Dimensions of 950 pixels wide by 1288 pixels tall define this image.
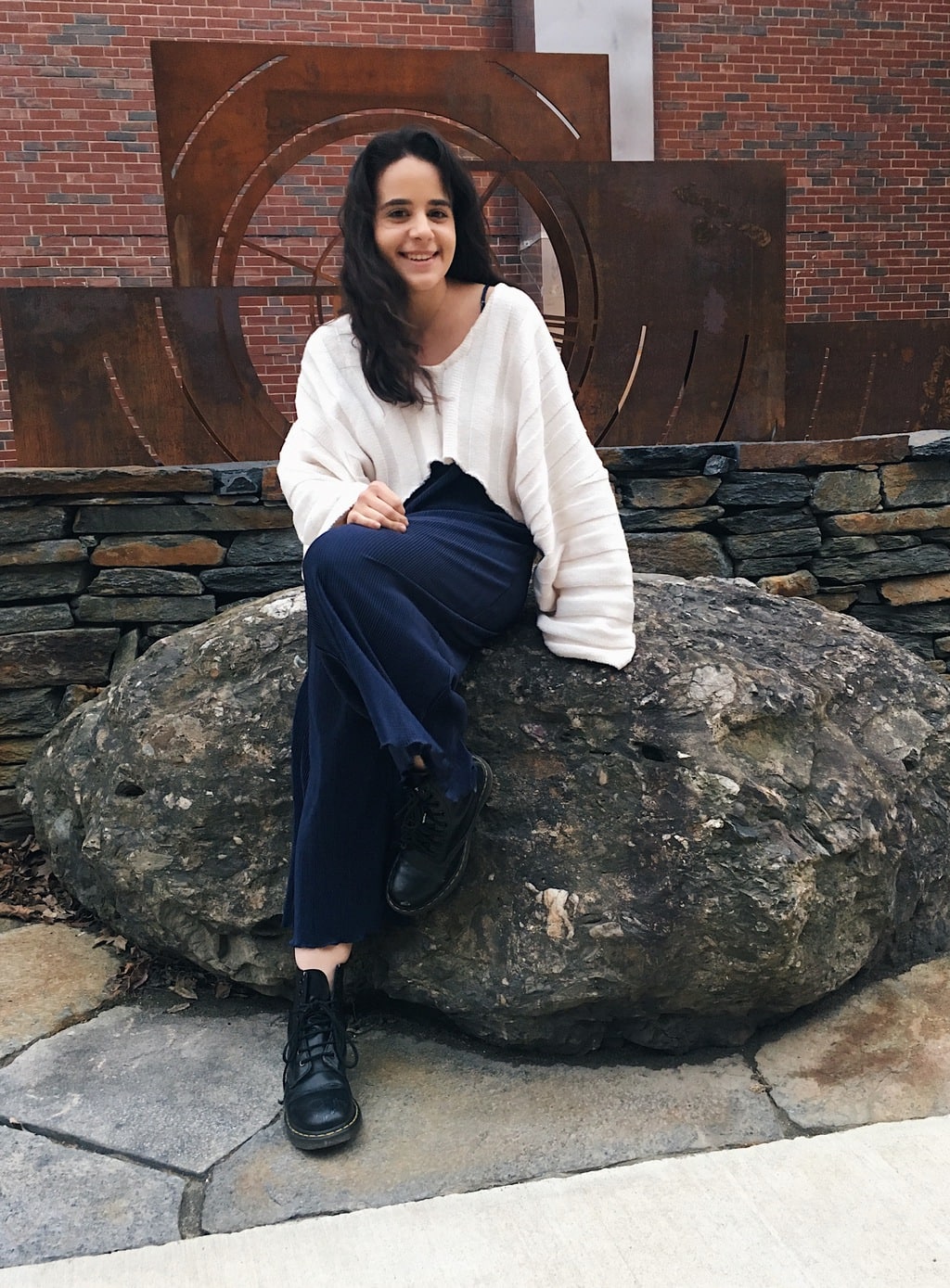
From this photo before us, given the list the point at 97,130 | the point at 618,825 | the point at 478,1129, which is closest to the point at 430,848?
the point at 618,825

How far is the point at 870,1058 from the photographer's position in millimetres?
→ 1913

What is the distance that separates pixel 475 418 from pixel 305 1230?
1.34 meters

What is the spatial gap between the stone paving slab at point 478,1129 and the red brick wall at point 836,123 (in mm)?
7110

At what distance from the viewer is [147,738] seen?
87.2 inches

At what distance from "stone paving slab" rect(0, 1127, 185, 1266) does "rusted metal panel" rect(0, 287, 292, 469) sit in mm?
1939

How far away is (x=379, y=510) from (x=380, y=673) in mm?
289

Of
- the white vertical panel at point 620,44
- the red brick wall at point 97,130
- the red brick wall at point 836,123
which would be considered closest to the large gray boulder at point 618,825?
the red brick wall at point 97,130

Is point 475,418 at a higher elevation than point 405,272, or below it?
below

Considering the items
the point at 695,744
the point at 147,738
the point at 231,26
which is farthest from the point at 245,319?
the point at 695,744

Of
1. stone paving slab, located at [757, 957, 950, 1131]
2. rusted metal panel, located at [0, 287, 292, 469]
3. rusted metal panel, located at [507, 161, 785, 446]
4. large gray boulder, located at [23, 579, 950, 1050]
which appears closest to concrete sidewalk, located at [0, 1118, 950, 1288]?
stone paving slab, located at [757, 957, 950, 1131]

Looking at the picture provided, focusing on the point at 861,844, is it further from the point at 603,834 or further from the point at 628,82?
the point at 628,82

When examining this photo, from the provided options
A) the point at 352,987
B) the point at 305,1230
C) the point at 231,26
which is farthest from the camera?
the point at 231,26

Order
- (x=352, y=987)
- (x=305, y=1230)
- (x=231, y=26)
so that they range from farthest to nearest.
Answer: (x=231, y=26), (x=352, y=987), (x=305, y=1230)

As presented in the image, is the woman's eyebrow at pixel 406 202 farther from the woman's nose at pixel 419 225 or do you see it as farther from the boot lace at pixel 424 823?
the boot lace at pixel 424 823
